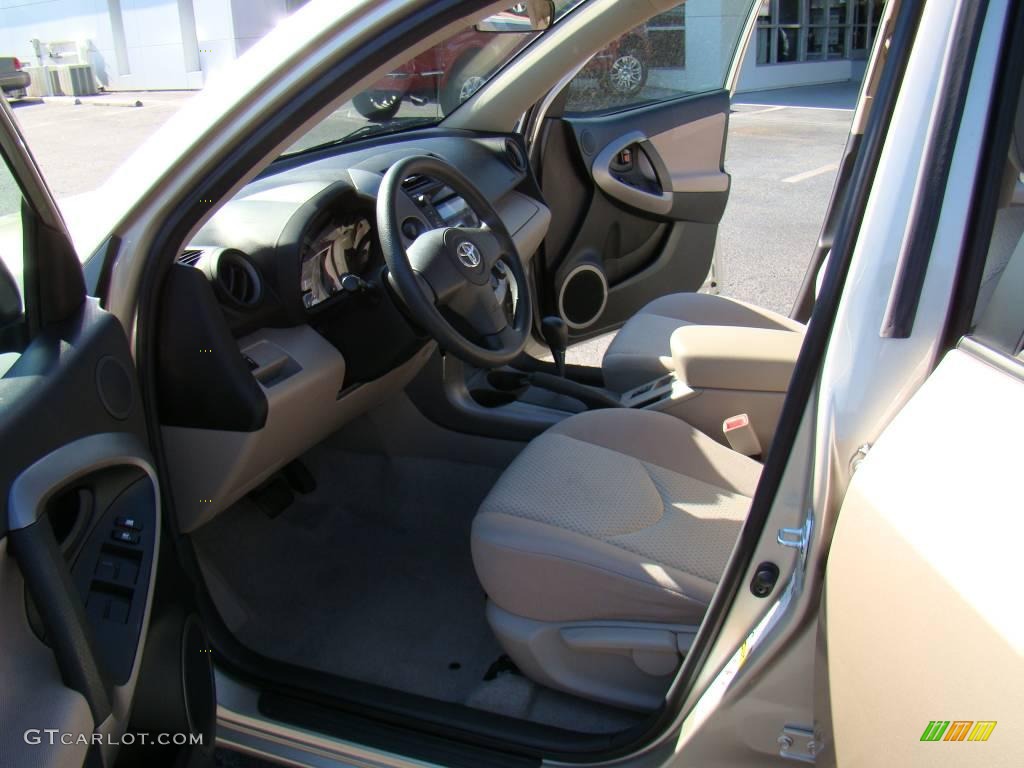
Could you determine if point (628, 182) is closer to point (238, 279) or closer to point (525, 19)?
Answer: point (525, 19)

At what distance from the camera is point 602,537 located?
1.55 metres

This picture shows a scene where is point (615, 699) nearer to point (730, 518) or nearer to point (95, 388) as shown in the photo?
point (730, 518)

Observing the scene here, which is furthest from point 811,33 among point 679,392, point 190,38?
point 679,392

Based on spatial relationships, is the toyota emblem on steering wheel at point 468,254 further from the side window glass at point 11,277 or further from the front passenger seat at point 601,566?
the side window glass at point 11,277

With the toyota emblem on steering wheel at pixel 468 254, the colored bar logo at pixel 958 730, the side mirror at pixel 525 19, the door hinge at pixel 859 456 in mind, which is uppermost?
the side mirror at pixel 525 19

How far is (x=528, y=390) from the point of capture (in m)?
2.71

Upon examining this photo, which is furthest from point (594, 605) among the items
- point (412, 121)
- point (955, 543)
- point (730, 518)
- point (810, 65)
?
point (810, 65)

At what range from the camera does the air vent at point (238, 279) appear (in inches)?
66.4

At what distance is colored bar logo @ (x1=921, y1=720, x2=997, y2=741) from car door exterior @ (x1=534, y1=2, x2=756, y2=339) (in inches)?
97.9

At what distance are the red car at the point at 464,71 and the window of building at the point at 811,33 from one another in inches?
480

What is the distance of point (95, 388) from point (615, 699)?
1.01 m

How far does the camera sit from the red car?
2475mm

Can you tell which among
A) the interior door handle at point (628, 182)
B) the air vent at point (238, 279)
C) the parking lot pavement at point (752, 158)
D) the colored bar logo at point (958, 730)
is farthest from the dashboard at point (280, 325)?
the colored bar logo at point (958, 730)

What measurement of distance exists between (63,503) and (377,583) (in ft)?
3.72
